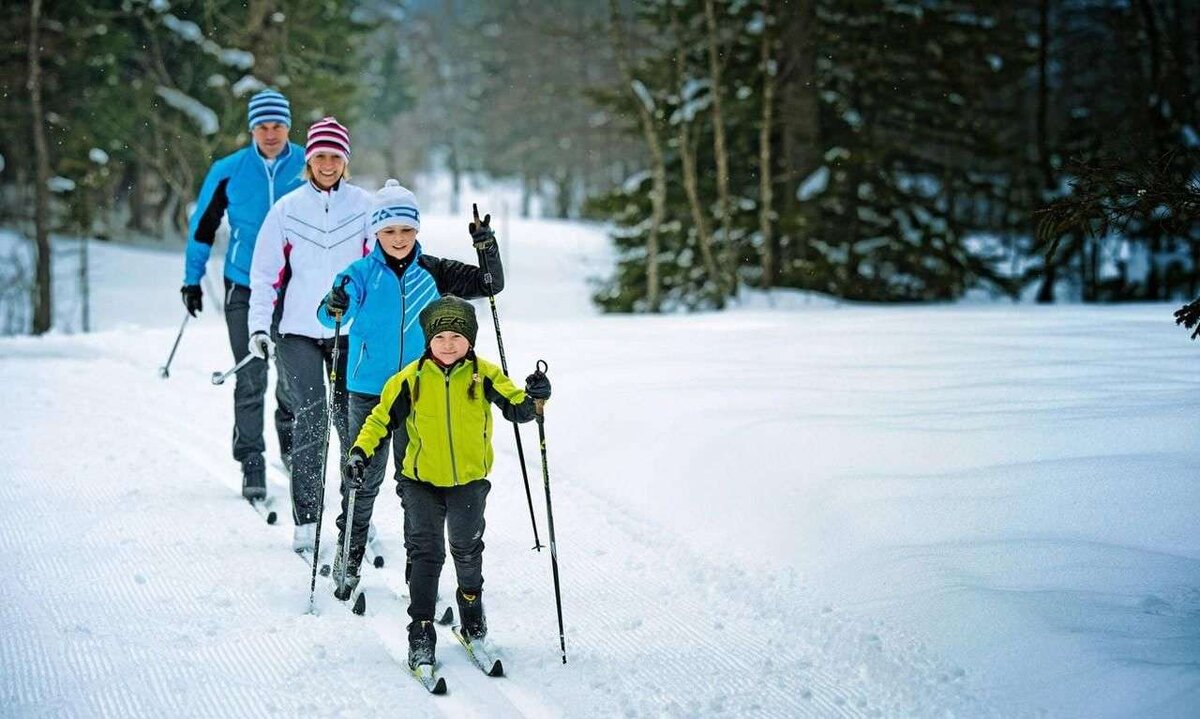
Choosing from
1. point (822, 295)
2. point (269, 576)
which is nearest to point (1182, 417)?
point (269, 576)

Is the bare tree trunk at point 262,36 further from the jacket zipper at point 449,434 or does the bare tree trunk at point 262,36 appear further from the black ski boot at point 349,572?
the jacket zipper at point 449,434

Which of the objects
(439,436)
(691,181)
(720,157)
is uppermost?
(720,157)

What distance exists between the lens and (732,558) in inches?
217

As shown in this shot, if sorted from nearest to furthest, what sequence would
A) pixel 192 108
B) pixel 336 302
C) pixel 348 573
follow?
pixel 336 302 → pixel 348 573 → pixel 192 108

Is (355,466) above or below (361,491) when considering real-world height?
above

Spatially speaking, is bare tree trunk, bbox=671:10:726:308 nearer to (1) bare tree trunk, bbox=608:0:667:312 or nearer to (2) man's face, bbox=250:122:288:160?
(1) bare tree trunk, bbox=608:0:667:312

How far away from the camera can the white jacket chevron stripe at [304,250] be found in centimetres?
541

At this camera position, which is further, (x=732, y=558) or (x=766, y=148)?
(x=766, y=148)

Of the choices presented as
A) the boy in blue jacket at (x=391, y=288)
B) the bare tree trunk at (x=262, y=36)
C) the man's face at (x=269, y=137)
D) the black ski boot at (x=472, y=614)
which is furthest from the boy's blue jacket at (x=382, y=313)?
the bare tree trunk at (x=262, y=36)

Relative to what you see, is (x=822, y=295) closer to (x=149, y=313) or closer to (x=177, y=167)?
(x=149, y=313)

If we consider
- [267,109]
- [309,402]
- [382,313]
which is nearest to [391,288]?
[382,313]

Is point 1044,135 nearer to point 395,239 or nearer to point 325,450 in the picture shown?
point 395,239

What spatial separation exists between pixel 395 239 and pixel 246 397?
2.50 meters

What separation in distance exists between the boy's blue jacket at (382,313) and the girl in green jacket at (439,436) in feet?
1.77
